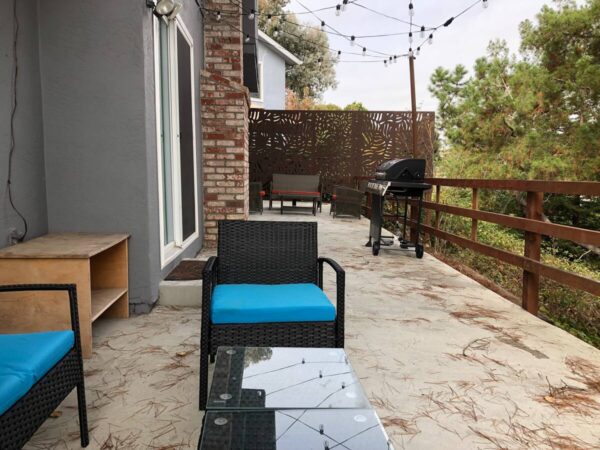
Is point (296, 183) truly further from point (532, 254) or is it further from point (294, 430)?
point (294, 430)

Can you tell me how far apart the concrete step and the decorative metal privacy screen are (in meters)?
8.33

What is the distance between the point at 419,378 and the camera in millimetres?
2307

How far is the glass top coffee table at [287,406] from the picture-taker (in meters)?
1.14

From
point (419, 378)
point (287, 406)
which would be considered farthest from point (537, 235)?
point (287, 406)

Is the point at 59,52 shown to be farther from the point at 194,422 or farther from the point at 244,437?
the point at 244,437

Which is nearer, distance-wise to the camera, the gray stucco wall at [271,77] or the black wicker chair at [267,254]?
the black wicker chair at [267,254]

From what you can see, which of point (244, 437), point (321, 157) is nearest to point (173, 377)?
point (244, 437)

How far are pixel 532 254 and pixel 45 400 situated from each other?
10.6 ft

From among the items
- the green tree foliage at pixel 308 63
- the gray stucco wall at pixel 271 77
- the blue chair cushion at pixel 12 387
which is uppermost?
the green tree foliage at pixel 308 63

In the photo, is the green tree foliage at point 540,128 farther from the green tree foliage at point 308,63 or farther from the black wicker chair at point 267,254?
the green tree foliage at point 308,63

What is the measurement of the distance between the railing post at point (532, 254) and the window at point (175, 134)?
2706 millimetres


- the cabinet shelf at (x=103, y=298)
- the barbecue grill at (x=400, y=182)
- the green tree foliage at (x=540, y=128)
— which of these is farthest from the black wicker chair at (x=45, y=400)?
the green tree foliage at (x=540, y=128)

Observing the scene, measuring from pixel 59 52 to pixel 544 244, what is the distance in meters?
13.1

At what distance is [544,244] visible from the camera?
1303 centimetres
